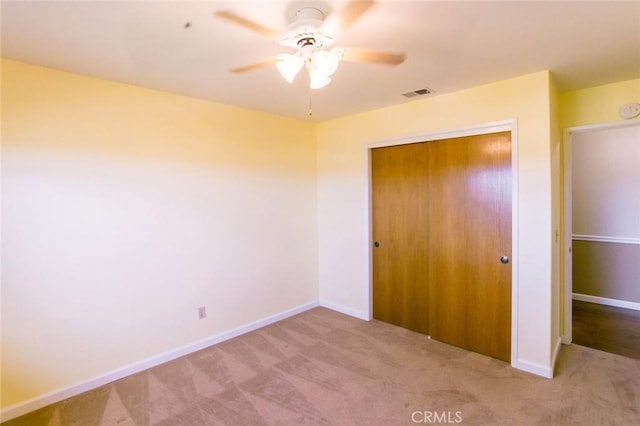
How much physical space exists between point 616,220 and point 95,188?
5.83 meters

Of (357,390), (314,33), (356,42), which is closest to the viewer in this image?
(314,33)

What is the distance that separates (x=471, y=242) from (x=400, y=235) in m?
0.77

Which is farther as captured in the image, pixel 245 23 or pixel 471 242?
pixel 471 242

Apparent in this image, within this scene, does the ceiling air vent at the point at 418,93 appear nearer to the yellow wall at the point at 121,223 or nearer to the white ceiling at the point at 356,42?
the white ceiling at the point at 356,42

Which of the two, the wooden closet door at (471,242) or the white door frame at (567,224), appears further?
the white door frame at (567,224)

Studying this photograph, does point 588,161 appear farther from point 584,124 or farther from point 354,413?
point 354,413

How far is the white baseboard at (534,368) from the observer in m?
2.53

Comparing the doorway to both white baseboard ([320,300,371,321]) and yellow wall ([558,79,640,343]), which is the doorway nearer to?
white baseboard ([320,300,371,321])

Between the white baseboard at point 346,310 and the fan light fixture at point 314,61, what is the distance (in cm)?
289

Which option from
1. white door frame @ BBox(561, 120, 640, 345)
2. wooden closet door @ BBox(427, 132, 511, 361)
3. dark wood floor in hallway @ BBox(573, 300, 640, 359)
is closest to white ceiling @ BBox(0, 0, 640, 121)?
white door frame @ BBox(561, 120, 640, 345)

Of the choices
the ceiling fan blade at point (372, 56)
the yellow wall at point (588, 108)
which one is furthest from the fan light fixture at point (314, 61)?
the yellow wall at point (588, 108)

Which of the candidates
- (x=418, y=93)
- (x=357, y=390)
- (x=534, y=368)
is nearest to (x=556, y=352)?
(x=534, y=368)

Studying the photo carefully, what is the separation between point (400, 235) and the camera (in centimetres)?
353

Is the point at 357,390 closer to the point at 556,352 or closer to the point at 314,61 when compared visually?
the point at 556,352
